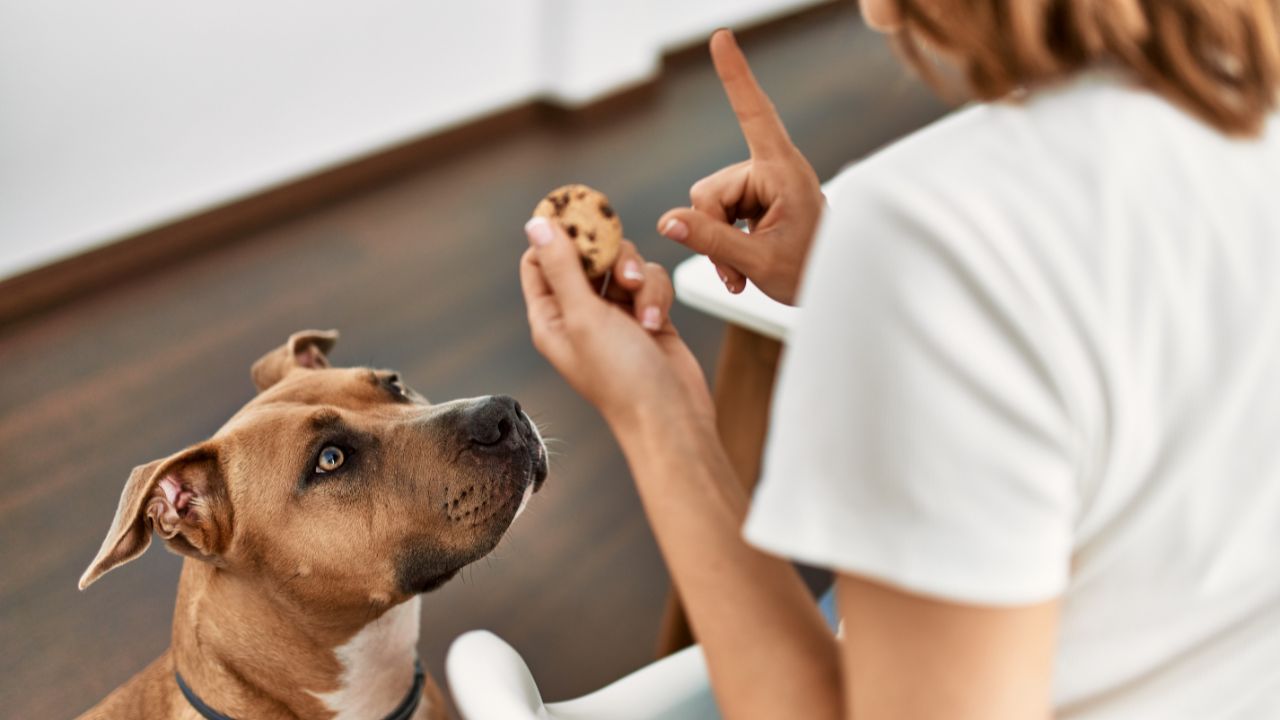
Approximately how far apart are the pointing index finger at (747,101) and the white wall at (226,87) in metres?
2.84

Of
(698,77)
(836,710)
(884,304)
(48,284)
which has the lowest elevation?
(698,77)

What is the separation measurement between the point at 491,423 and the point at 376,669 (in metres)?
0.43

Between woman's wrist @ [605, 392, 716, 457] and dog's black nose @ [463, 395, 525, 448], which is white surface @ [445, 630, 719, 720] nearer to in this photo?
woman's wrist @ [605, 392, 716, 457]

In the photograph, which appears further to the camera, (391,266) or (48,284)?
(391,266)

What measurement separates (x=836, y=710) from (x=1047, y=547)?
0.25m

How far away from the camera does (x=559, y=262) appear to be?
1021mm

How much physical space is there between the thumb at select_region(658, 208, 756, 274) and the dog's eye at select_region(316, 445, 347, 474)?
2.24ft

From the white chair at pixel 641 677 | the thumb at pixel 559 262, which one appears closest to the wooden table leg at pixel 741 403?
the white chair at pixel 641 677

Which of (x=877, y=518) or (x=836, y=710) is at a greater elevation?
(x=877, y=518)

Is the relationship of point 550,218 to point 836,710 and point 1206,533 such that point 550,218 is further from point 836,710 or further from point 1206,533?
point 1206,533

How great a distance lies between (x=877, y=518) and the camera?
0.71m

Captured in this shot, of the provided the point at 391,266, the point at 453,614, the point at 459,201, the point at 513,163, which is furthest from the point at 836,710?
the point at 513,163

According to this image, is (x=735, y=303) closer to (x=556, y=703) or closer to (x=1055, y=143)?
(x=556, y=703)

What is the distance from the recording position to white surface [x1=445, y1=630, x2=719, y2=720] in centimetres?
103
